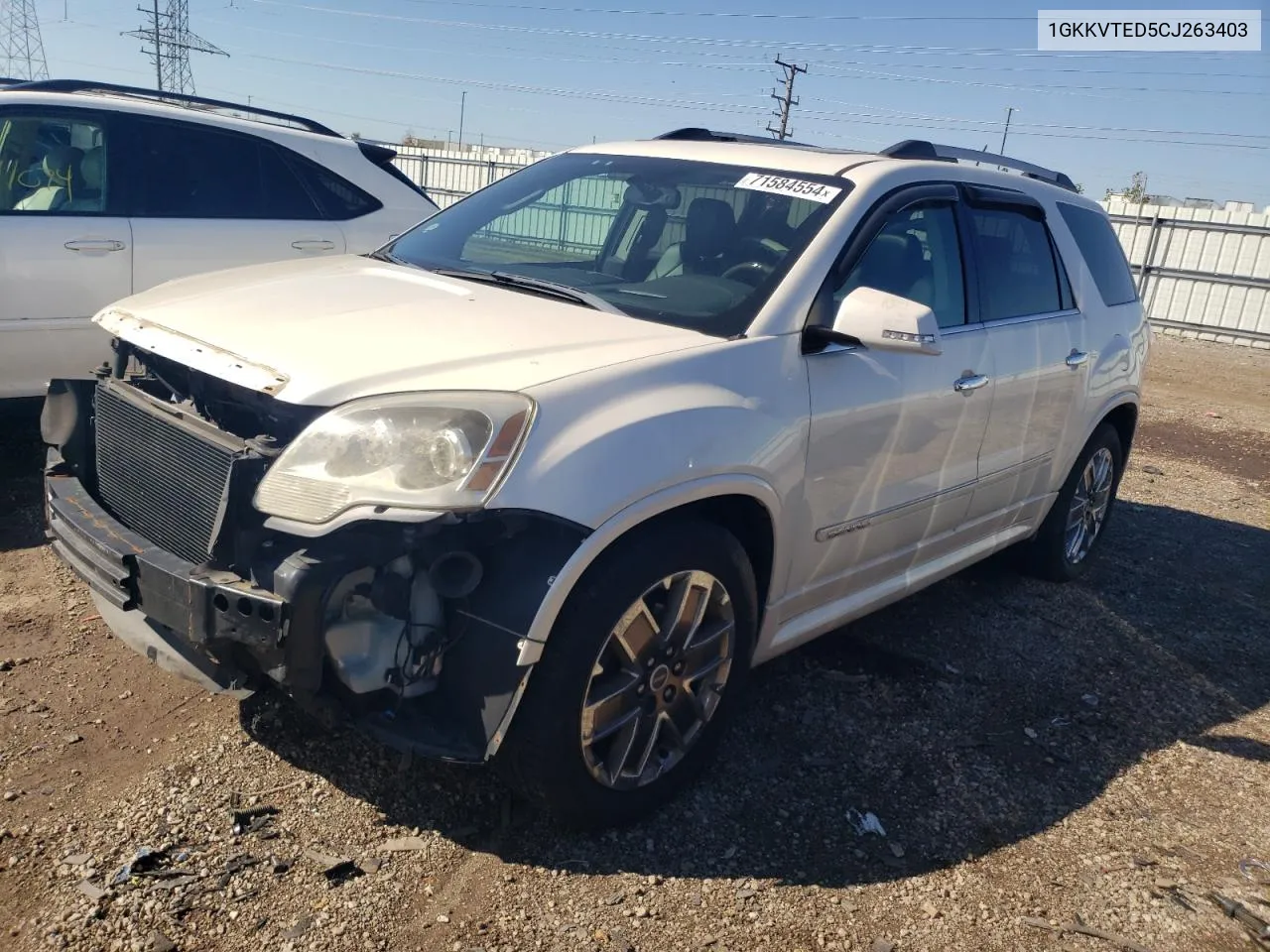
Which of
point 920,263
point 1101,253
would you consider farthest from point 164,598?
point 1101,253

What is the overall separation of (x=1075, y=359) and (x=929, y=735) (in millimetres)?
1972

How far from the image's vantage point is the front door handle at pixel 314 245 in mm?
A: 5910

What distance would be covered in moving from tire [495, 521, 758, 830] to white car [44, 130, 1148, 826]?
1 cm

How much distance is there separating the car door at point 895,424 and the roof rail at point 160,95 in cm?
396

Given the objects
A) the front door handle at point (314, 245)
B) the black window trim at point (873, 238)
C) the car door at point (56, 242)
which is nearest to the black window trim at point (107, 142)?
the car door at point (56, 242)

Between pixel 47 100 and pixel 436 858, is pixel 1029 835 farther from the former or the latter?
pixel 47 100

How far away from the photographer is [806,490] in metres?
3.20

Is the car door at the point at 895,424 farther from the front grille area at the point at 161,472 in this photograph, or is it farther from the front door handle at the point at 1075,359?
the front grille area at the point at 161,472

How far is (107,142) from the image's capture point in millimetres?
5316

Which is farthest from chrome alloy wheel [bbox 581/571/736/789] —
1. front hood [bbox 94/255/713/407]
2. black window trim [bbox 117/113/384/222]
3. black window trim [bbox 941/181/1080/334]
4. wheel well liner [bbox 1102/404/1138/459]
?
black window trim [bbox 117/113/384/222]

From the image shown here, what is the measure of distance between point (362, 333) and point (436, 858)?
1409 mm

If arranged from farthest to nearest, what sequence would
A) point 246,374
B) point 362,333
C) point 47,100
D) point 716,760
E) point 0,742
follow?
point 47,100 < point 716,760 < point 0,742 < point 362,333 < point 246,374

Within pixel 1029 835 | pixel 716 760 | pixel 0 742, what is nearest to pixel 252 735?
pixel 0 742

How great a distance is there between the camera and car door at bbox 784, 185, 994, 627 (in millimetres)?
3295
